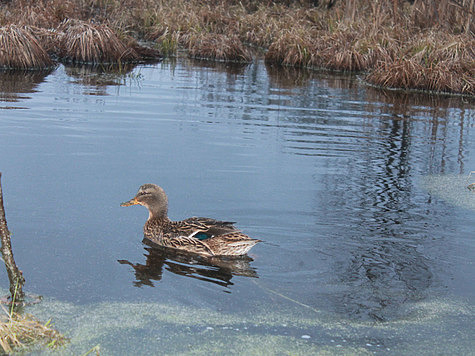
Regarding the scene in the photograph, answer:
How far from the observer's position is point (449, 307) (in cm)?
529

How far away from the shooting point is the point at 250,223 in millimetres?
6887

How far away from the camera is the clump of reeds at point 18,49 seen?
57.3 ft

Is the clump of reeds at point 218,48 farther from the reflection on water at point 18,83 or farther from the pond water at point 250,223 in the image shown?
the pond water at point 250,223

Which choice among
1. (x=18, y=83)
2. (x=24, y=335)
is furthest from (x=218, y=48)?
(x=24, y=335)

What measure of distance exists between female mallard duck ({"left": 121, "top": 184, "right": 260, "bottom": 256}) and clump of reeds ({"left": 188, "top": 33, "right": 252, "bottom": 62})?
53.6ft

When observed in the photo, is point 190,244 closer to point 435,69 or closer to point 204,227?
point 204,227

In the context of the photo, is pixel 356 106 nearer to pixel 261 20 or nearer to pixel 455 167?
pixel 455 167

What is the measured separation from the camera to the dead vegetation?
17.7 metres

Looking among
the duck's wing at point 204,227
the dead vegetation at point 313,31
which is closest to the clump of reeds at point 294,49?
the dead vegetation at point 313,31

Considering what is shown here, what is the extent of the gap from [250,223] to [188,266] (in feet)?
3.58

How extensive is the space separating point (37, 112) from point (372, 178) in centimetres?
599

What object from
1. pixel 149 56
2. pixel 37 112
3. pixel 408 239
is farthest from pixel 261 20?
pixel 408 239

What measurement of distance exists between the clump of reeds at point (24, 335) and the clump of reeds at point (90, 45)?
16167mm

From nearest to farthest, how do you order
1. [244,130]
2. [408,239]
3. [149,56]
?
[408,239]
[244,130]
[149,56]
